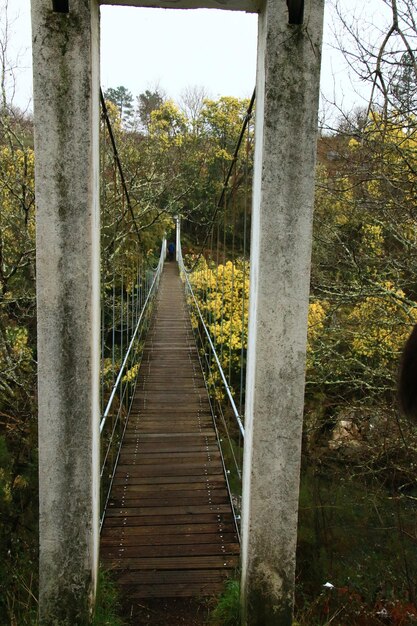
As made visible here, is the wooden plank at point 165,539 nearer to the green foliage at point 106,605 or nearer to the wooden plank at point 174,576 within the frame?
the wooden plank at point 174,576

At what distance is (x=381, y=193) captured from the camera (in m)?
5.49

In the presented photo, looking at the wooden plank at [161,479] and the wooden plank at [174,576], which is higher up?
the wooden plank at [161,479]

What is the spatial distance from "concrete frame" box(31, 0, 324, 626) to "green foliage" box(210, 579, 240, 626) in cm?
15

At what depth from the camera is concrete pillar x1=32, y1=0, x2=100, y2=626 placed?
67.7 inches

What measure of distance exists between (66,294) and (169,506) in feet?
5.61

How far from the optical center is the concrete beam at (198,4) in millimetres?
1843

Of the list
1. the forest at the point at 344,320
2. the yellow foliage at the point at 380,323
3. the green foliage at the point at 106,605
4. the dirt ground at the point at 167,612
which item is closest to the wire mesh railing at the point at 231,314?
the forest at the point at 344,320

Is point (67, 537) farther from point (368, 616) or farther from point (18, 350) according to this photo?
point (18, 350)

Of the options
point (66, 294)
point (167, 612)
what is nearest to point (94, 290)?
point (66, 294)

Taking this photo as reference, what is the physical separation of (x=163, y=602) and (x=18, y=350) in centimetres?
396

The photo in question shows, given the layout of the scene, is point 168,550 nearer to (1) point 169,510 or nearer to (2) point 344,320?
(1) point 169,510

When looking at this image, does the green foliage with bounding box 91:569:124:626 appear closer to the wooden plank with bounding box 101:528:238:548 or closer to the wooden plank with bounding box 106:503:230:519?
the wooden plank with bounding box 101:528:238:548

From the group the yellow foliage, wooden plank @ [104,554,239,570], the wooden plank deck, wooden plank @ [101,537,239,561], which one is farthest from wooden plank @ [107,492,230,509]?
the yellow foliage

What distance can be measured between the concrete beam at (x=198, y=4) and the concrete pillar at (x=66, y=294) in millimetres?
139
